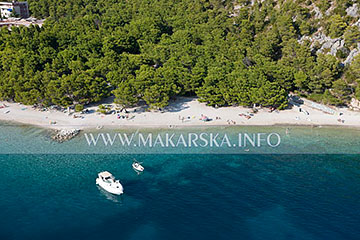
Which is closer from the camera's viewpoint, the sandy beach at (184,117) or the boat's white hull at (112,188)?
the boat's white hull at (112,188)

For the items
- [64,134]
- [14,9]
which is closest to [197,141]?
[64,134]

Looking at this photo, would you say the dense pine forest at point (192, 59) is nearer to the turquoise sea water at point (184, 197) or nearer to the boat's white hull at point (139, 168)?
the turquoise sea water at point (184, 197)

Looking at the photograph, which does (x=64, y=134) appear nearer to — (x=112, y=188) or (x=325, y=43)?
(x=112, y=188)

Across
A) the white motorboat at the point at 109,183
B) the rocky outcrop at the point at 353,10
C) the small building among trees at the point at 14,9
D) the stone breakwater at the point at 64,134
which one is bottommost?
the white motorboat at the point at 109,183

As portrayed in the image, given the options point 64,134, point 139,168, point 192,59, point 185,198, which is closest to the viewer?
point 185,198

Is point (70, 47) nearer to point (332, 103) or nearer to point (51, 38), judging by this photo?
point (51, 38)

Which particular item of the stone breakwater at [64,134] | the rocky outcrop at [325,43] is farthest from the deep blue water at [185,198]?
the rocky outcrop at [325,43]
